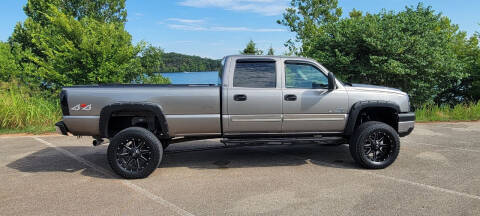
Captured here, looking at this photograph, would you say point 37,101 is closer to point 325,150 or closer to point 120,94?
point 120,94

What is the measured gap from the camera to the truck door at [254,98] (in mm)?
4832

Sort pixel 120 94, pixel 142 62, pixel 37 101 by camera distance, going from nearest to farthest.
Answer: pixel 120 94 → pixel 37 101 → pixel 142 62

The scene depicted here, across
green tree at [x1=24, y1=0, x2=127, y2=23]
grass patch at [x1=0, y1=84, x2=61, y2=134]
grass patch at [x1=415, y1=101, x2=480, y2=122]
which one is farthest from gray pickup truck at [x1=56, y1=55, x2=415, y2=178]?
green tree at [x1=24, y1=0, x2=127, y2=23]

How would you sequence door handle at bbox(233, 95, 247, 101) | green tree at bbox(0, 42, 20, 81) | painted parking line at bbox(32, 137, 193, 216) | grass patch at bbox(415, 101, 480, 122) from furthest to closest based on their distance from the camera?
1. green tree at bbox(0, 42, 20, 81)
2. grass patch at bbox(415, 101, 480, 122)
3. door handle at bbox(233, 95, 247, 101)
4. painted parking line at bbox(32, 137, 193, 216)

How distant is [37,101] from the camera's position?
10133 mm

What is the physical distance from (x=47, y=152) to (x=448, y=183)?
23.1ft

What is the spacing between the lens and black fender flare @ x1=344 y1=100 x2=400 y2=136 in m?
5.00

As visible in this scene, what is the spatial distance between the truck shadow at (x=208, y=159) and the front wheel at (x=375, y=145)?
28 cm

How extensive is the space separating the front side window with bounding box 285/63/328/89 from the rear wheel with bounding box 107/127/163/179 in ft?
7.42

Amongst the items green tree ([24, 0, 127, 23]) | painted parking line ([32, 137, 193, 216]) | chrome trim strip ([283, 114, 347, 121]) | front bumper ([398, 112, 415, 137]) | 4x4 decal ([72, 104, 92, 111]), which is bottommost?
painted parking line ([32, 137, 193, 216])

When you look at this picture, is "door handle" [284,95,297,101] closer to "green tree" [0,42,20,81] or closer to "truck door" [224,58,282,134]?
"truck door" [224,58,282,134]

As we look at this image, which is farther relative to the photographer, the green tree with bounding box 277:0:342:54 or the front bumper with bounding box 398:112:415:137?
the green tree with bounding box 277:0:342:54

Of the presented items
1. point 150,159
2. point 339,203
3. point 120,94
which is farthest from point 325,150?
point 120,94

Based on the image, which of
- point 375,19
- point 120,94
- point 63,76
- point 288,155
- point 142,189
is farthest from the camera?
point 63,76
